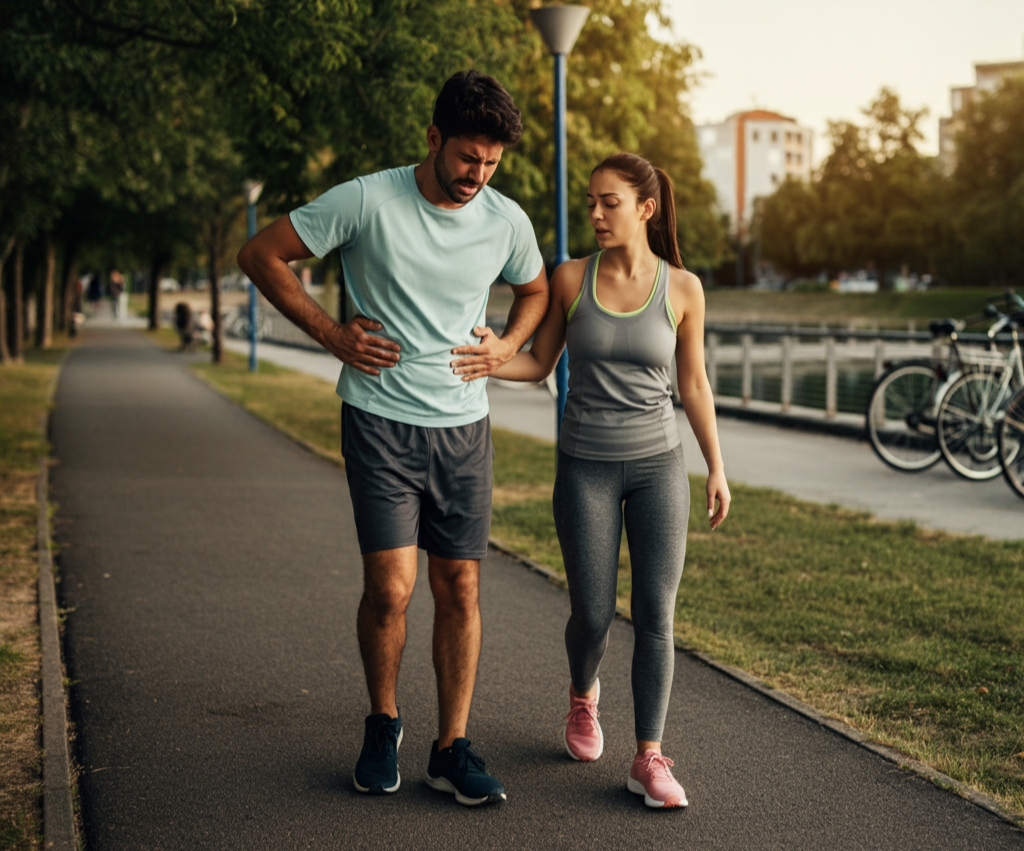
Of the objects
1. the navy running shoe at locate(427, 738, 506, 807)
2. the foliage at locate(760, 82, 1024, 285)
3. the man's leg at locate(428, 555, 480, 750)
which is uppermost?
the foliage at locate(760, 82, 1024, 285)

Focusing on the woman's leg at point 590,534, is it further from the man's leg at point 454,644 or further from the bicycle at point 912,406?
the bicycle at point 912,406

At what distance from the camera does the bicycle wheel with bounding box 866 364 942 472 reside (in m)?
10.2

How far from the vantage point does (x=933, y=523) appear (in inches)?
324

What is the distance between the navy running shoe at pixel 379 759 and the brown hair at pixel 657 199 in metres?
1.58

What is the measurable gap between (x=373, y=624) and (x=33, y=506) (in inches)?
234

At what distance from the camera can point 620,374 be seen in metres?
3.60

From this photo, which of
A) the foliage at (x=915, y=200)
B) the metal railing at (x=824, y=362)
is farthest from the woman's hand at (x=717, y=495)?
the foliage at (x=915, y=200)

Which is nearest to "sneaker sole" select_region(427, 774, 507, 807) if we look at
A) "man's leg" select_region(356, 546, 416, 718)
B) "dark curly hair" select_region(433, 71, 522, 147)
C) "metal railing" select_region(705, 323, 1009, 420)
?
"man's leg" select_region(356, 546, 416, 718)

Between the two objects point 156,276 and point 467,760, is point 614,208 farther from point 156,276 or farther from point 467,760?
point 156,276

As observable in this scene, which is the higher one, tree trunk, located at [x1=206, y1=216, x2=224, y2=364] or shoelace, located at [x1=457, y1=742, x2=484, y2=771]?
tree trunk, located at [x1=206, y1=216, x2=224, y2=364]

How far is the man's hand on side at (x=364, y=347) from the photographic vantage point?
3375 mm

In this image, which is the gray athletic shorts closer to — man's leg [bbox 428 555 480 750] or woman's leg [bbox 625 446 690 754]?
man's leg [bbox 428 555 480 750]

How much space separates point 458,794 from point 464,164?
177 cm

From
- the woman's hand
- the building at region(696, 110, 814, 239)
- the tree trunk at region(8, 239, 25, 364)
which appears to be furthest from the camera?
the building at region(696, 110, 814, 239)
